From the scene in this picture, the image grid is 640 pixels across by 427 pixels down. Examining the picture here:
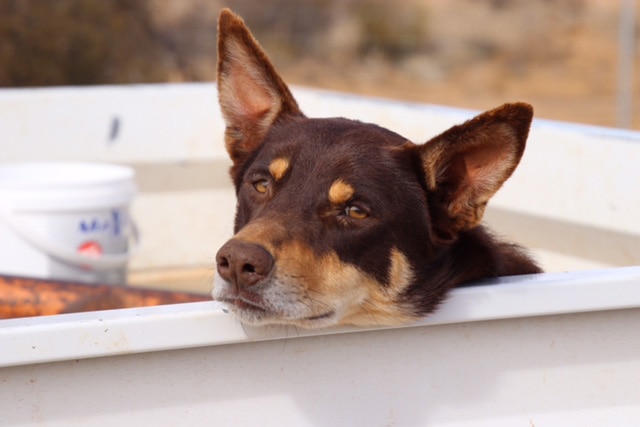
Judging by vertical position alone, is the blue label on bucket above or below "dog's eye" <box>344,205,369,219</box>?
below

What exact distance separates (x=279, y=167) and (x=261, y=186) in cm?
9

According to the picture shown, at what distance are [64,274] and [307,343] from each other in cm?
300

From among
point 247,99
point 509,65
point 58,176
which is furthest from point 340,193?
point 509,65

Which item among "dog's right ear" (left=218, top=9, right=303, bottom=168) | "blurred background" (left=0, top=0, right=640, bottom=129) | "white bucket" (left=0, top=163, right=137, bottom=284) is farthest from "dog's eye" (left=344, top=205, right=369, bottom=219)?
"blurred background" (left=0, top=0, right=640, bottom=129)

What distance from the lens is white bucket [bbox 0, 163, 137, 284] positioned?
5398 millimetres

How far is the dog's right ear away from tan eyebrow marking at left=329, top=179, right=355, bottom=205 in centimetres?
55

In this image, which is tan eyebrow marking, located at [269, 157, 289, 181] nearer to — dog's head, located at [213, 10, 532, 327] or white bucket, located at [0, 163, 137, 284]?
dog's head, located at [213, 10, 532, 327]

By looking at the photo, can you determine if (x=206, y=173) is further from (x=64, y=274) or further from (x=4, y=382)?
(x=4, y=382)

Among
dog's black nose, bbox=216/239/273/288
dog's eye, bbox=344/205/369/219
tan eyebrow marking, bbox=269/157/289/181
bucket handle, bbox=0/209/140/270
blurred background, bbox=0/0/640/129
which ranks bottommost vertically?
bucket handle, bbox=0/209/140/270

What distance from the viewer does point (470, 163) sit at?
3145 mm

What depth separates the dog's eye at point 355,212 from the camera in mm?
3094

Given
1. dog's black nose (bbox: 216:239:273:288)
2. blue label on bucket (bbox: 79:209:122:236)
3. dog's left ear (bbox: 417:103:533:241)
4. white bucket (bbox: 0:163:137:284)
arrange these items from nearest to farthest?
dog's black nose (bbox: 216:239:273:288)
dog's left ear (bbox: 417:103:533:241)
white bucket (bbox: 0:163:137:284)
blue label on bucket (bbox: 79:209:122:236)

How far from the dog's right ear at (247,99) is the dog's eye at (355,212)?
60cm

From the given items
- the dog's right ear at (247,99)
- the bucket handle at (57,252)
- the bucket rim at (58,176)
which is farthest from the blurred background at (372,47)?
the dog's right ear at (247,99)
